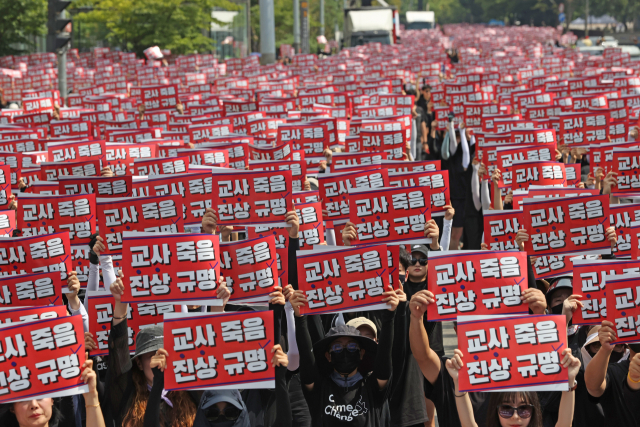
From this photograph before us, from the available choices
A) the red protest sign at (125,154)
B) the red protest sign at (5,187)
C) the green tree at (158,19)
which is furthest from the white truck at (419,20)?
the red protest sign at (5,187)

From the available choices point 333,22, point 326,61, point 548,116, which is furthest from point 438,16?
point 548,116

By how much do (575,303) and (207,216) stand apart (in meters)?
3.23

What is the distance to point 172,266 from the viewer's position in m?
6.53

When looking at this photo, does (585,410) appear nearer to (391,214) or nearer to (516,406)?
(516,406)

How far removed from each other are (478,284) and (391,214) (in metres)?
1.83

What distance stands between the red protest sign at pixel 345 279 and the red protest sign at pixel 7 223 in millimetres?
3389

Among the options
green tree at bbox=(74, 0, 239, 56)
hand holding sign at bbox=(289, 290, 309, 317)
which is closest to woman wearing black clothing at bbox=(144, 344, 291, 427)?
hand holding sign at bbox=(289, 290, 309, 317)

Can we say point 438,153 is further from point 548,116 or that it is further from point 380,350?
point 380,350

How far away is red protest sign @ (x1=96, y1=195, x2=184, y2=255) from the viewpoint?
802 cm

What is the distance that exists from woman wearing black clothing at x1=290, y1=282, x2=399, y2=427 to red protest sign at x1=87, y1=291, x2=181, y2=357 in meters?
1.28

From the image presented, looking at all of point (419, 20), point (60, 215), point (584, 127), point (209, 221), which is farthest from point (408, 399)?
point (419, 20)

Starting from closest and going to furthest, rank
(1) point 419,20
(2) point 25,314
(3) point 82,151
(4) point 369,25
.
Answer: (2) point 25,314 → (3) point 82,151 → (4) point 369,25 → (1) point 419,20

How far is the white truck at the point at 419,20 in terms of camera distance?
117m

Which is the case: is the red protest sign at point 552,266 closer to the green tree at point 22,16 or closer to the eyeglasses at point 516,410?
the eyeglasses at point 516,410
